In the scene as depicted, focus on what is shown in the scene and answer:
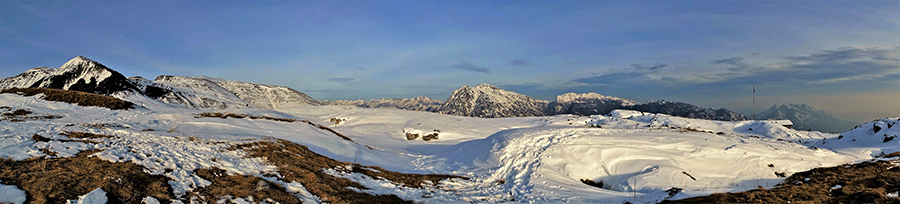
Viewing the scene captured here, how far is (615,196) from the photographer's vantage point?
1245 cm

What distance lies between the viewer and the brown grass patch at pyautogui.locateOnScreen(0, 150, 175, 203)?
23.5 ft

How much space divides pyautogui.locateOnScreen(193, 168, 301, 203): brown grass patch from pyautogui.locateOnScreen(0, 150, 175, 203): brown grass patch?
0.90 meters

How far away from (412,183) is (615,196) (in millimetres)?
7986

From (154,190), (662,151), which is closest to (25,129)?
(154,190)

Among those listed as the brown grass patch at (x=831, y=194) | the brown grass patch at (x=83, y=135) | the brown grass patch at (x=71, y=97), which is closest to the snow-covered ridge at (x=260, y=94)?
the brown grass patch at (x=71, y=97)

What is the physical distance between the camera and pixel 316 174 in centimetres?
1251

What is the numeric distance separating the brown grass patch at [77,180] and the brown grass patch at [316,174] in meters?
3.52

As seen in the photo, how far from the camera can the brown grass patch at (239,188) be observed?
352 inches

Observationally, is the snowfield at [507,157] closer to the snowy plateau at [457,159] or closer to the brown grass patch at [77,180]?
the snowy plateau at [457,159]

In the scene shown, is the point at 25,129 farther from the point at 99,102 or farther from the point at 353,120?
the point at 353,120

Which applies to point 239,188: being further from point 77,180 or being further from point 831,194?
point 831,194

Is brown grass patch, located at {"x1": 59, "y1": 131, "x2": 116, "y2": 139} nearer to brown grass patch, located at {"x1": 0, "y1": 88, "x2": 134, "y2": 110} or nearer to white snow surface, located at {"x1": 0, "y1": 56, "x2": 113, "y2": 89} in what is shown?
brown grass patch, located at {"x1": 0, "y1": 88, "x2": 134, "y2": 110}

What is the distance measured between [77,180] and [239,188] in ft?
10.8

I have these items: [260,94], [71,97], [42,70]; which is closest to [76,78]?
[42,70]
